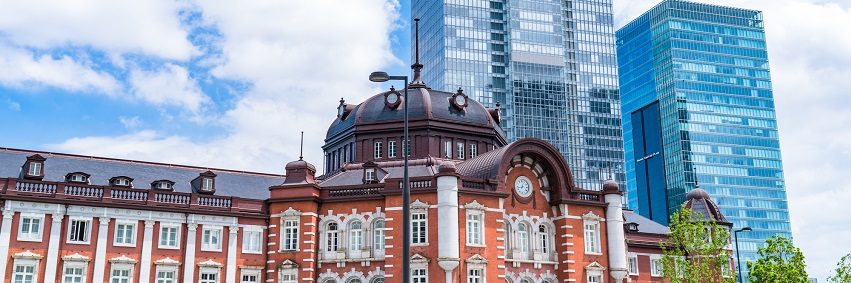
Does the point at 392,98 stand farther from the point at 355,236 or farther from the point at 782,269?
the point at 782,269

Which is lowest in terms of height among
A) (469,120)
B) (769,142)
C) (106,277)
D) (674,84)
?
(106,277)

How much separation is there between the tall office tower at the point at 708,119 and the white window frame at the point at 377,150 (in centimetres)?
9644

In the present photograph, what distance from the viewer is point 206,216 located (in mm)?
53156

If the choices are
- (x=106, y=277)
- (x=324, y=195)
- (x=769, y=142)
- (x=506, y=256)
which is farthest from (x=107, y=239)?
(x=769, y=142)

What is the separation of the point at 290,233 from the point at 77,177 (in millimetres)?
13305

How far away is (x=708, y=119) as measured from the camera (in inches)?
5802

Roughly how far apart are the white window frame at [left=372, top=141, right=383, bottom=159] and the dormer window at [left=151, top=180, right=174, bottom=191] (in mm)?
14158

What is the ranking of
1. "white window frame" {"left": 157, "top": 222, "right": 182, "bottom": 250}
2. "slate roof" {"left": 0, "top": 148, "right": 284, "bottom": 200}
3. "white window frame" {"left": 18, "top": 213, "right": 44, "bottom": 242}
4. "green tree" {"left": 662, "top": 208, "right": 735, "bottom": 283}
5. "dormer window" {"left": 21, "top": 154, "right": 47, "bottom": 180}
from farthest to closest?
"slate roof" {"left": 0, "top": 148, "right": 284, "bottom": 200}
"white window frame" {"left": 157, "top": 222, "right": 182, "bottom": 250}
"dormer window" {"left": 21, "top": 154, "right": 47, "bottom": 180}
"white window frame" {"left": 18, "top": 213, "right": 44, "bottom": 242}
"green tree" {"left": 662, "top": 208, "right": 735, "bottom": 283}

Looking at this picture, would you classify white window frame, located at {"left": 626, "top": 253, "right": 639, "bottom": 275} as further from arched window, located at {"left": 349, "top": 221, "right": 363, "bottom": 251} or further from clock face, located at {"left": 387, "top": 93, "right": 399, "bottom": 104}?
arched window, located at {"left": 349, "top": 221, "right": 363, "bottom": 251}

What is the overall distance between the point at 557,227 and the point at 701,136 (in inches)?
3899

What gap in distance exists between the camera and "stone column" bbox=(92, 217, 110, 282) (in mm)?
49438

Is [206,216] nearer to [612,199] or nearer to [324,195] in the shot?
[324,195]

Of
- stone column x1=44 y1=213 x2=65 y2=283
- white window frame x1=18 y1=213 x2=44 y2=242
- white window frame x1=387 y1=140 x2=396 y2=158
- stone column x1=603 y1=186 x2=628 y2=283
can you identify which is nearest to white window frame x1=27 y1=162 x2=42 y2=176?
white window frame x1=18 y1=213 x2=44 y2=242

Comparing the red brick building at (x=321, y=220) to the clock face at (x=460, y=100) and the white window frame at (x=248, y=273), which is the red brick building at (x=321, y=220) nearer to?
the white window frame at (x=248, y=273)
